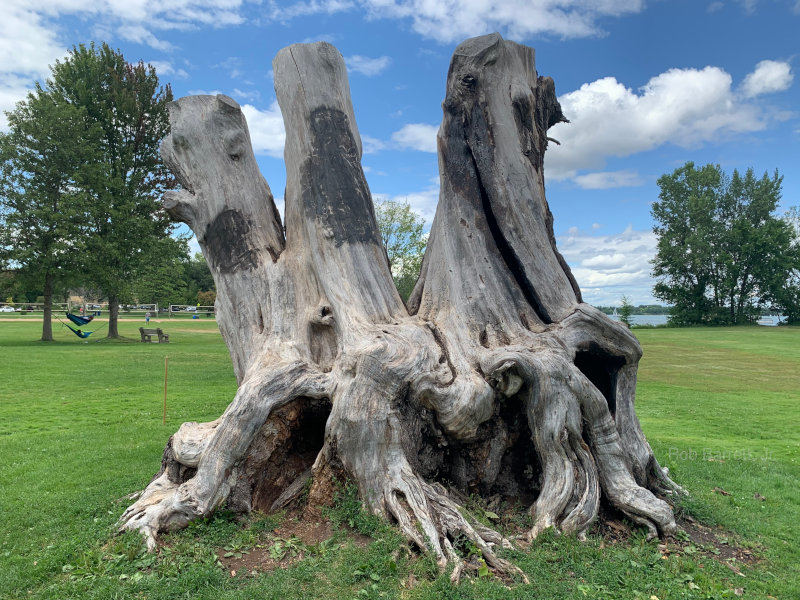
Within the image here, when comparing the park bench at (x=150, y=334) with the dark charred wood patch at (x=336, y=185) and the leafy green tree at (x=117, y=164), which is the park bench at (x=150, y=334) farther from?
the dark charred wood patch at (x=336, y=185)

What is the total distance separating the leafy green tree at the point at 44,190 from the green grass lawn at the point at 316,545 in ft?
55.2

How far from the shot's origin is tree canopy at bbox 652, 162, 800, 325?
2411 inches

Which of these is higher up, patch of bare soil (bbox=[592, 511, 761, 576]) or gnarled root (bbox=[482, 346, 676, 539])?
gnarled root (bbox=[482, 346, 676, 539])

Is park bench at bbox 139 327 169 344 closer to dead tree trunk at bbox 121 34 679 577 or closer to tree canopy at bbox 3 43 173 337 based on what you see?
tree canopy at bbox 3 43 173 337

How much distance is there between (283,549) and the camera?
15.5 ft

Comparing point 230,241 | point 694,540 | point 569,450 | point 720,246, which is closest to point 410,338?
point 569,450

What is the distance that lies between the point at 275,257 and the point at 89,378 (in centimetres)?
1308

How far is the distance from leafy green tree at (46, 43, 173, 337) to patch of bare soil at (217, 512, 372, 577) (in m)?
27.2

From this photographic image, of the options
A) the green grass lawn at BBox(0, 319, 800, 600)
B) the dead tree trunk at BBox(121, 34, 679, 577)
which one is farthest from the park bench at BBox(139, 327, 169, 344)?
the dead tree trunk at BBox(121, 34, 679, 577)

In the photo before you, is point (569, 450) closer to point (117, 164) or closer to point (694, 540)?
point (694, 540)

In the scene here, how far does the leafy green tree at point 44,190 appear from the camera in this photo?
88.6 ft

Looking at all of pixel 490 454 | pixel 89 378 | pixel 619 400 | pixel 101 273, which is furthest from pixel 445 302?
pixel 101 273

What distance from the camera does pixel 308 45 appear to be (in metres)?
7.17

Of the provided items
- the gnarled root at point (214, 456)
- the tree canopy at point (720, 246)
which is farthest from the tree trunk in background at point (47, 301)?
the tree canopy at point (720, 246)
